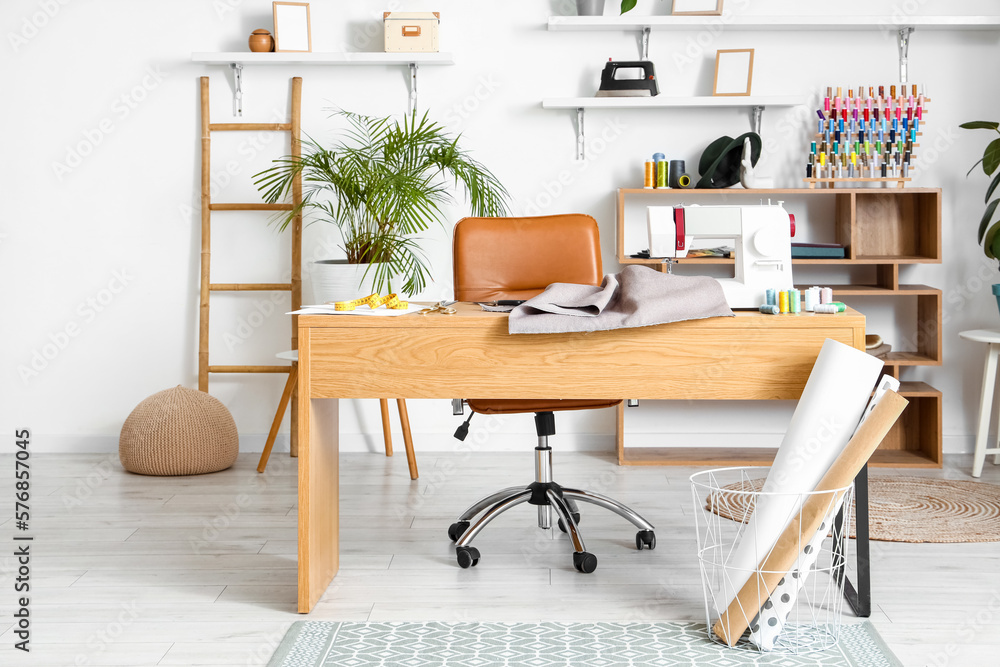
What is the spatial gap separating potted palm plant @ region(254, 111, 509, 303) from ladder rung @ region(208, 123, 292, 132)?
0.11m

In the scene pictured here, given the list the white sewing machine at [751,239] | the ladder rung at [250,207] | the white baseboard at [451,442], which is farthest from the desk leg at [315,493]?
the ladder rung at [250,207]

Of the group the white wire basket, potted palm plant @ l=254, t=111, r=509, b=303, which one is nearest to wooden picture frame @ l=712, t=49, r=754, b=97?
potted palm plant @ l=254, t=111, r=509, b=303

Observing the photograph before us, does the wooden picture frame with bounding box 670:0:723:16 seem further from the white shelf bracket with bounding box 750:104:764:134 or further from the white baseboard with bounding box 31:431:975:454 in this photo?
the white baseboard with bounding box 31:431:975:454

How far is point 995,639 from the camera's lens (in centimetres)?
209

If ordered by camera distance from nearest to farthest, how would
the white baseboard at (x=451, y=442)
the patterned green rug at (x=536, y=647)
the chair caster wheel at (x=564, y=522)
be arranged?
the patterned green rug at (x=536, y=647) < the chair caster wheel at (x=564, y=522) < the white baseboard at (x=451, y=442)

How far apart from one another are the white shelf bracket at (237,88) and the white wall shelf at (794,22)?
1336mm

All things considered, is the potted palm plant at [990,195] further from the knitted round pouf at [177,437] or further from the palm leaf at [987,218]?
the knitted round pouf at [177,437]

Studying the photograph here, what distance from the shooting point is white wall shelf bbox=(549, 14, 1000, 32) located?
3.74m

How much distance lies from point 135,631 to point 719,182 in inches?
107

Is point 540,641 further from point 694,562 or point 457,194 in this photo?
point 457,194

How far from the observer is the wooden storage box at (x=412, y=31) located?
3838mm

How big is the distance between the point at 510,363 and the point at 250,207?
2182 millimetres

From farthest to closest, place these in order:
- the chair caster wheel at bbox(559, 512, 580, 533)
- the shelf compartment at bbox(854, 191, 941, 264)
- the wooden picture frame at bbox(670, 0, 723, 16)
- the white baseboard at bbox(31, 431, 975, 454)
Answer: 1. the white baseboard at bbox(31, 431, 975, 454)
2. the shelf compartment at bbox(854, 191, 941, 264)
3. the wooden picture frame at bbox(670, 0, 723, 16)
4. the chair caster wheel at bbox(559, 512, 580, 533)

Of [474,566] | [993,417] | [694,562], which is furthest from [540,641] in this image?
[993,417]
